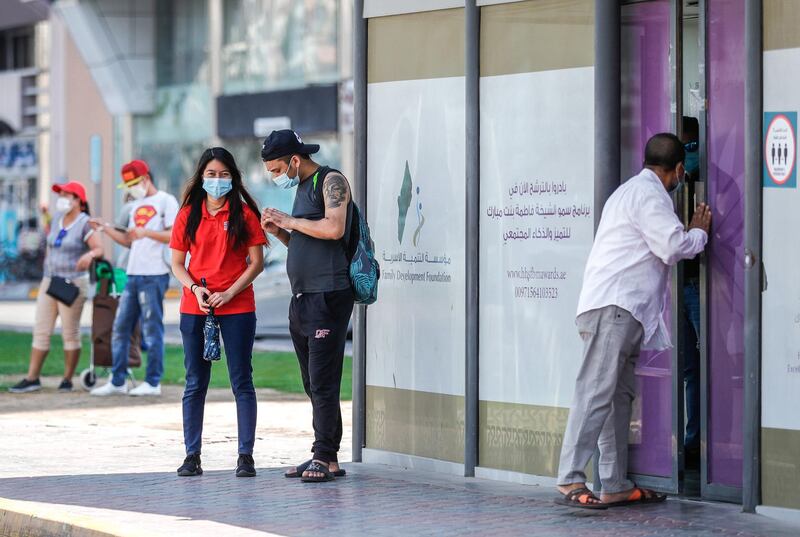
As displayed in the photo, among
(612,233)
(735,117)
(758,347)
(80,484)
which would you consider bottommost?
(80,484)

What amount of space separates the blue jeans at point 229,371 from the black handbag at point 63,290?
5.29 metres

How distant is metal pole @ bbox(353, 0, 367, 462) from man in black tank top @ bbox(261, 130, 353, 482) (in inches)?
32.5

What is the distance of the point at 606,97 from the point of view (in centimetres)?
856

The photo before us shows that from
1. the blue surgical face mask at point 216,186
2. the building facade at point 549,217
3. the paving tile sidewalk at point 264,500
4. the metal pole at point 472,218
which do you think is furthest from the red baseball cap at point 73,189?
the metal pole at point 472,218

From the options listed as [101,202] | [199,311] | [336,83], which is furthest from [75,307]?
[101,202]

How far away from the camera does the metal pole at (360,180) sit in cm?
1005

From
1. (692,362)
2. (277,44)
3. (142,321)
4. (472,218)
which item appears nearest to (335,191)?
(472,218)

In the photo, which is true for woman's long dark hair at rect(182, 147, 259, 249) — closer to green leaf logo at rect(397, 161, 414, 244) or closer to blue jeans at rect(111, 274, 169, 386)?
green leaf logo at rect(397, 161, 414, 244)

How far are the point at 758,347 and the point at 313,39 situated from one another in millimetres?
27977

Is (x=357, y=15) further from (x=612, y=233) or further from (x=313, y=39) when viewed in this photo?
(x=313, y=39)

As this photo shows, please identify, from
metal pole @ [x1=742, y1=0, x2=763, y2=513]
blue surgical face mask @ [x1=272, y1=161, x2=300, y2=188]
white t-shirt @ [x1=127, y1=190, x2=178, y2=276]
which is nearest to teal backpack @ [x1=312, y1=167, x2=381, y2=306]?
blue surgical face mask @ [x1=272, y1=161, x2=300, y2=188]

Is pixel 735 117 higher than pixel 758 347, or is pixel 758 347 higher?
pixel 735 117

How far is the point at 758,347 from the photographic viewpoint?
7883 mm

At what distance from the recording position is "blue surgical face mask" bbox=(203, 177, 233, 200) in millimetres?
9445
